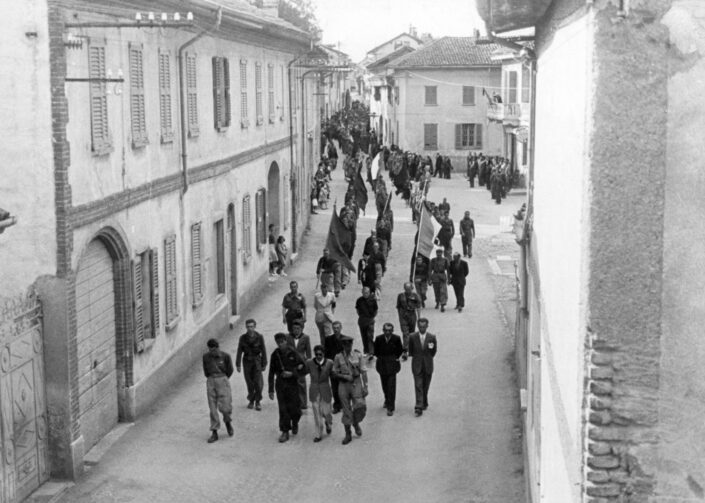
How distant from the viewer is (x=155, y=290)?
1786cm

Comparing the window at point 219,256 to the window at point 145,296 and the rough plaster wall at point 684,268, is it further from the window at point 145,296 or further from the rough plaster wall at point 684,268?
the rough plaster wall at point 684,268

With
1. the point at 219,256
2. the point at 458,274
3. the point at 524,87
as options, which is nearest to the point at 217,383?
the point at 219,256

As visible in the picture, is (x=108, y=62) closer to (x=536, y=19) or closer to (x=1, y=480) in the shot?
(x=1, y=480)

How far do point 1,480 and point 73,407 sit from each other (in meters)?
1.67

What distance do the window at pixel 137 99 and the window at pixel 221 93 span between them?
17.0 ft

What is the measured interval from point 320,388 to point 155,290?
3458mm

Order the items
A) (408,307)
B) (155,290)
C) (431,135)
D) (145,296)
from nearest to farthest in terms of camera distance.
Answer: (145,296)
(155,290)
(408,307)
(431,135)

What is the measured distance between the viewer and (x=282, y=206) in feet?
102

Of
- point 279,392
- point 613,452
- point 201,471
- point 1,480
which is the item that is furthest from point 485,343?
point 613,452

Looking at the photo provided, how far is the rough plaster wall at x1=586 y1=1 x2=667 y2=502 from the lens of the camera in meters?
6.16

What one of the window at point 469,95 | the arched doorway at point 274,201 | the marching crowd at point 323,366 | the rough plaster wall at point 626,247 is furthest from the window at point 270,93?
the window at point 469,95

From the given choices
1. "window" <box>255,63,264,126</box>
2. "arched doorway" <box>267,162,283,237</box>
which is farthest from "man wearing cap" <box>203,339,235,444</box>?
"arched doorway" <box>267,162,283,237</box>

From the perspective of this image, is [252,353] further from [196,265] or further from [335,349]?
[196,265]

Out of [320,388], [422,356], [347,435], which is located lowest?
[347,435]
